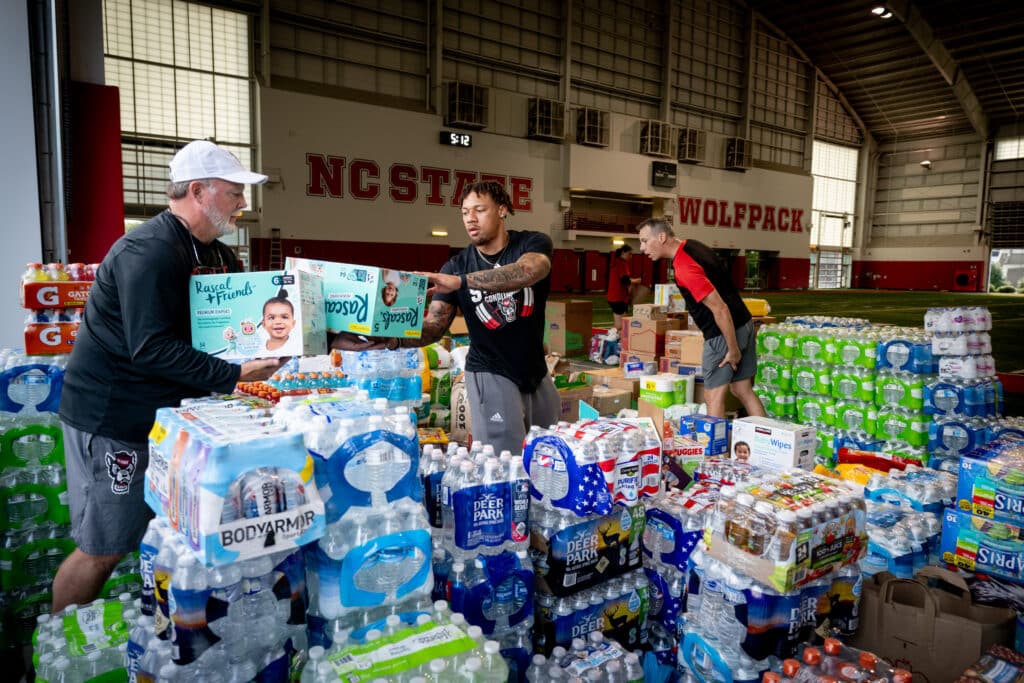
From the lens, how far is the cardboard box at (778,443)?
346 cm

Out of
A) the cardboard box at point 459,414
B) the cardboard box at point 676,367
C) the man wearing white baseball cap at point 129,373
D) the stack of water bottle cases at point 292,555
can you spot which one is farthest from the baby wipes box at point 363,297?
the cardboard box at point 676,367

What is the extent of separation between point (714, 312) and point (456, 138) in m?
18.1

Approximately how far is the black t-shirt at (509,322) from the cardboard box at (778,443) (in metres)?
1.22

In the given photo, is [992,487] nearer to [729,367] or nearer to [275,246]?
[729,367]

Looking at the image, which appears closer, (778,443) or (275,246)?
(778,443)

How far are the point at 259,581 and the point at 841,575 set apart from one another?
1.95m

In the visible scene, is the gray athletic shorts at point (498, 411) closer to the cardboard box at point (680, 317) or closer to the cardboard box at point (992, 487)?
the cardboard box at point (992, 487)

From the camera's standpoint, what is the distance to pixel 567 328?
463 inches

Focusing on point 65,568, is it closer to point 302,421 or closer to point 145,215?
point 302,421

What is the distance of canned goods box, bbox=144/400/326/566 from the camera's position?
5.18ft

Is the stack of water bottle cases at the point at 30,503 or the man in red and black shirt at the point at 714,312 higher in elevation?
the man in red and black shirt at the point at 714,312

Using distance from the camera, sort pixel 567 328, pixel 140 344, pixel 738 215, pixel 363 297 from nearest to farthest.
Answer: pixel 140 344
pixel 363 297
pixel 567 328
pixel 738 215

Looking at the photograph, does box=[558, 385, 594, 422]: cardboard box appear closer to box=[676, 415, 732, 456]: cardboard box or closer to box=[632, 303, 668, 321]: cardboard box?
box=[676, 415, 732, 456]: cardboard box

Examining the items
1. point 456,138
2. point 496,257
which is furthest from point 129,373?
point 456,138
